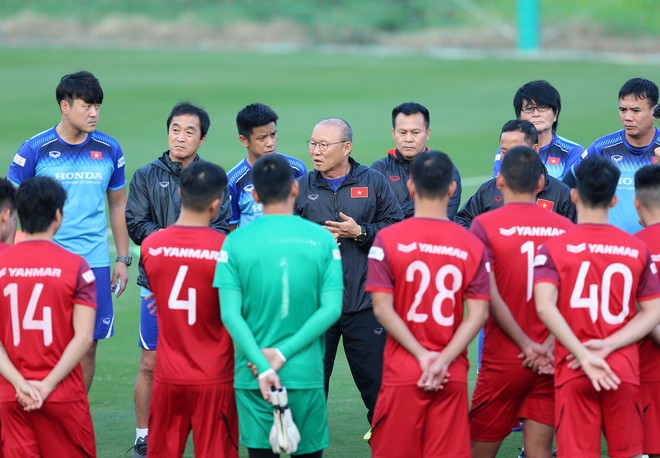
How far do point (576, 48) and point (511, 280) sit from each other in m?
27.7

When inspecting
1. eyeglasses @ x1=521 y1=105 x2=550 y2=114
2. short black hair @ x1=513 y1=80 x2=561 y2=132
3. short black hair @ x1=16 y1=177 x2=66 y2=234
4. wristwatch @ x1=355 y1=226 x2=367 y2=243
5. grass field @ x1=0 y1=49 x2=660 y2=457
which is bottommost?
wristwatch @ x1=355 y1=226 x2=367 y2=243

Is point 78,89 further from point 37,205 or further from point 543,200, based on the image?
point 543,200

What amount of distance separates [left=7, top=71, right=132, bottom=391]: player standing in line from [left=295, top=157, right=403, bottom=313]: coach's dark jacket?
5.05 ft

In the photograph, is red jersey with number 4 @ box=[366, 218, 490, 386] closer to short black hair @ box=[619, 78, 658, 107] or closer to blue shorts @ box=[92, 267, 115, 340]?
blue shorts @ box=[92, 267, 115, 340]

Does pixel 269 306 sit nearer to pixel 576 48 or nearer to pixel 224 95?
pixel 224 95

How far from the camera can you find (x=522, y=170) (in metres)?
6.20

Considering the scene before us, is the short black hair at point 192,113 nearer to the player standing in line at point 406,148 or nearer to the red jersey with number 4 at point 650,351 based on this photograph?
the player standing in line at point 406,148

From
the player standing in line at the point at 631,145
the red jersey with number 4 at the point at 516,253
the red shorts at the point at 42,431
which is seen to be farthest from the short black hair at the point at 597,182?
the red shorts at the point at 42,431

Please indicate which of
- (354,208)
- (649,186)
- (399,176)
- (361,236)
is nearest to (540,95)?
(399,176)

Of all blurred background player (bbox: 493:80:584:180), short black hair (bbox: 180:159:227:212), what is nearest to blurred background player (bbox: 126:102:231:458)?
short black hair (bbox: 180:159:227:212)

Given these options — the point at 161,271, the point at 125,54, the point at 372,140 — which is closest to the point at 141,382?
the point at 161,271

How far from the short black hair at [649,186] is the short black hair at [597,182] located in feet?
1.25

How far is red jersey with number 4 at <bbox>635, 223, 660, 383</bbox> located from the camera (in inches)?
248

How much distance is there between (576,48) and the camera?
32.6m
